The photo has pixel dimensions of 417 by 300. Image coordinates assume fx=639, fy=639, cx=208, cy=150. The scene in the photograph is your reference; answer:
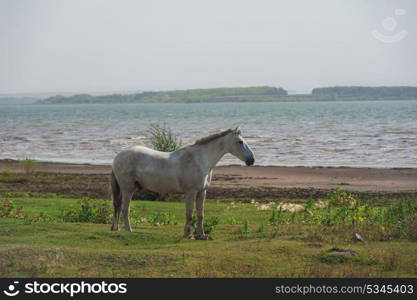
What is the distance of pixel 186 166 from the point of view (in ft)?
45.5

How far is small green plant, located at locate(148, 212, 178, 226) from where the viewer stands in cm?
1714

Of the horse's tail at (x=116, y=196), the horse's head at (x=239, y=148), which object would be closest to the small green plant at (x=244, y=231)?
the horse's head at (x=239, y=148)

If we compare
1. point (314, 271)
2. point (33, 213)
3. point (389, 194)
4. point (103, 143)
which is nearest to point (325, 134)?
point (103, 143)

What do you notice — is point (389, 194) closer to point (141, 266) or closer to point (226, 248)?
point (226, 248)

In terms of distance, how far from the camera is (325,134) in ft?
232

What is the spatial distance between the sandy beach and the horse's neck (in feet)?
42.3

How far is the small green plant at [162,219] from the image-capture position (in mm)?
17141

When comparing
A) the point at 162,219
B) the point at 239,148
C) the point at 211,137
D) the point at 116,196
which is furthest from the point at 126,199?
the point at 162,219

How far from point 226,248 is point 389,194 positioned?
49.9 ft

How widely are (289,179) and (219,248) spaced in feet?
68.0

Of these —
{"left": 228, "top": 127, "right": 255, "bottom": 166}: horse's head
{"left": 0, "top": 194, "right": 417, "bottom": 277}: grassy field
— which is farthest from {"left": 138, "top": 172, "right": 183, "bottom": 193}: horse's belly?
{"left": 228, "top": 127, "right": 255, "bottom": 166}: horse's head

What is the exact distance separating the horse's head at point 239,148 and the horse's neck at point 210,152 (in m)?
0.20

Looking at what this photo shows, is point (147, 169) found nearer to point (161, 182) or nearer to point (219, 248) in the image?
point (161, 182)

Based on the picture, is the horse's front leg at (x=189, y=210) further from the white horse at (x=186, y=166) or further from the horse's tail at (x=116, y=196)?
the horse's tail at (x=116, y=196)
